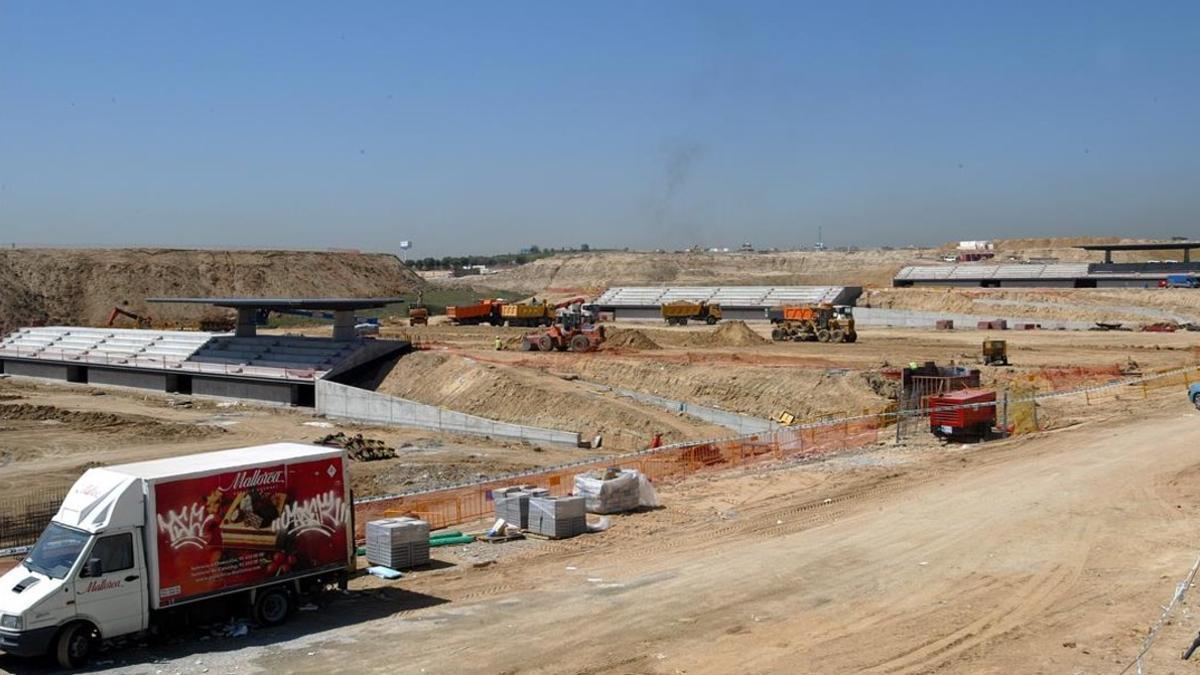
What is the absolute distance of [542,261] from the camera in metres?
168

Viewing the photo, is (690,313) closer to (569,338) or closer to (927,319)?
(927,319)

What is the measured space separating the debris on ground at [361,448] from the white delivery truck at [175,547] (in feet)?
70.0

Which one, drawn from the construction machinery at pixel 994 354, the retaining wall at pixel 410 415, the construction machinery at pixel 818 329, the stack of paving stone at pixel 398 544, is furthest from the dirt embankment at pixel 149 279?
the stack of paving stone at pixel 398 544

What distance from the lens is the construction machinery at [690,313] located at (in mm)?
82312

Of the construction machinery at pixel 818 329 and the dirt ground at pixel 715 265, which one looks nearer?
the construction machinery at pixel 818 329

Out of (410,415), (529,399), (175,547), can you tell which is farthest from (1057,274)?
(175,547)

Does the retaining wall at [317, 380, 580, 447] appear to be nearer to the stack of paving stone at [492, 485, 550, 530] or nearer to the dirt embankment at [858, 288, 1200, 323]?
the stack of paving stone at [492, 485, 550, 530]

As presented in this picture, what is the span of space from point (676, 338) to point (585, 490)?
45523mm

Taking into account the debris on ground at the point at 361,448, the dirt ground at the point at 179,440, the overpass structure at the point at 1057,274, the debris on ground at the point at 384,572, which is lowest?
the dirt ground at the point at 179,440

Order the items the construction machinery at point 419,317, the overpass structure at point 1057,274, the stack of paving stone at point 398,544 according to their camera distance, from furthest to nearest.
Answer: the overpass structure at point 1057,274, the construction machinery at point 419,317, the stack of paving stone at point 398,544

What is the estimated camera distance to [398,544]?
61.0 ft

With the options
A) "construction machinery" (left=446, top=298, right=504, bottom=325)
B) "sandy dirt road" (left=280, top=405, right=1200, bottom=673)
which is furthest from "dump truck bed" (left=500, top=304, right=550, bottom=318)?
"sandy dirt road" (left=280, top=405, right=1200, bottom=673)

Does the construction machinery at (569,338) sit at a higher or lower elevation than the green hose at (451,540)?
higher

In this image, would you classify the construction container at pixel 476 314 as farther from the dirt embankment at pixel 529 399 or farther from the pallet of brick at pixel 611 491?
the pallet of brick at pixel 611 491
